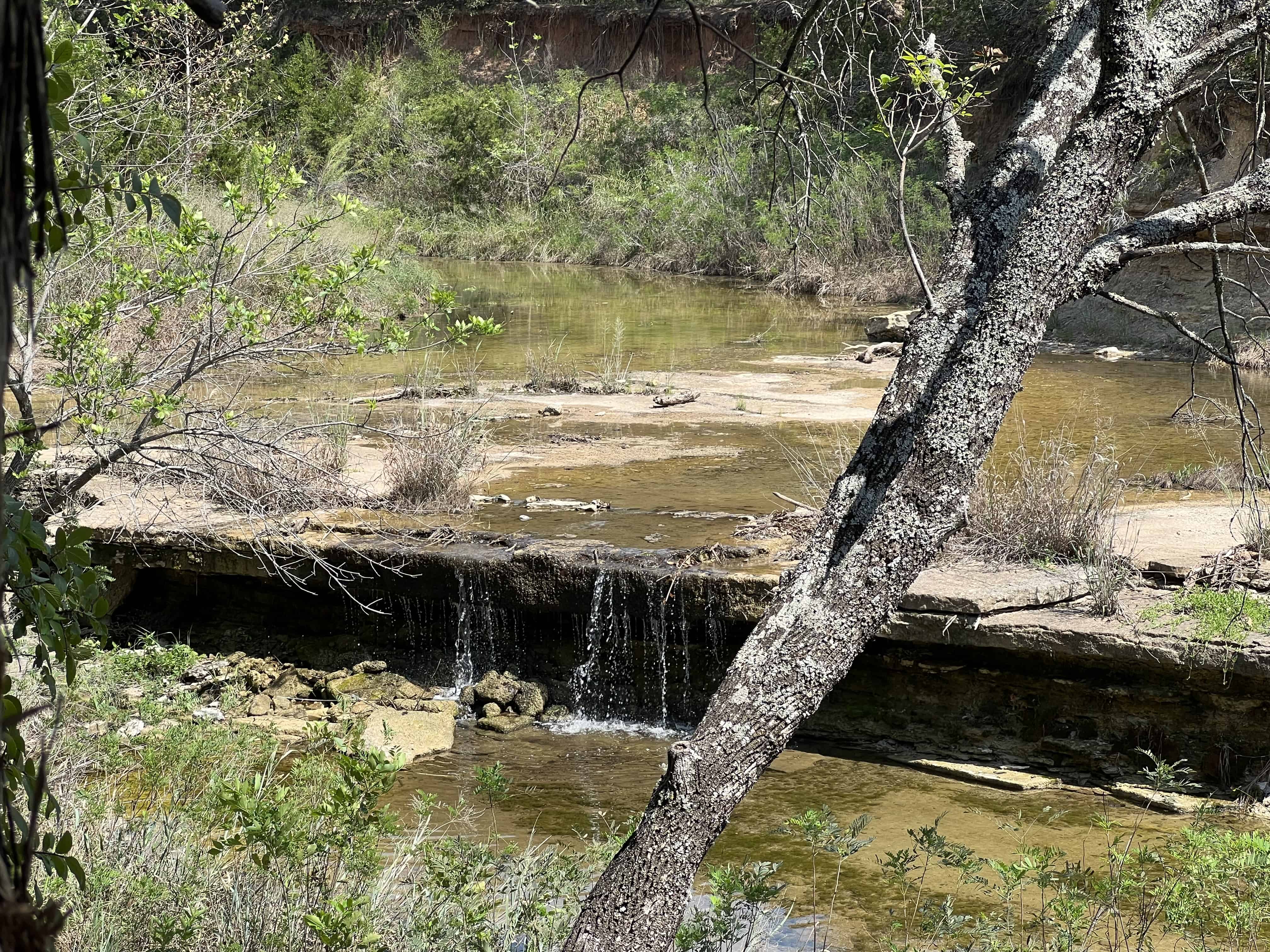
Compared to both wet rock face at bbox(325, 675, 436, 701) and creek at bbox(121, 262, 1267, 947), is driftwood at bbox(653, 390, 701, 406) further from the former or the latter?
wet rock face at bbox(325, 675, 436, 701)

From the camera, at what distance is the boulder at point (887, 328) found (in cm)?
1491

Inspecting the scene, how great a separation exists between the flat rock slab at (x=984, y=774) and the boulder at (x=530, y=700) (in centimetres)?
179

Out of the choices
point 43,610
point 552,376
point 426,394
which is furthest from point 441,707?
point 552,376

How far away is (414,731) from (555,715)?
0.80 m

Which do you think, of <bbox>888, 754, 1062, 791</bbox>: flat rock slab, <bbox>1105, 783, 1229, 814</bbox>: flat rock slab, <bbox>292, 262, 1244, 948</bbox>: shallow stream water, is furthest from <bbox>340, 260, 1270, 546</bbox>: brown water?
<bbox>1105, 783, 1229, 814</bbox>: flat rock slab

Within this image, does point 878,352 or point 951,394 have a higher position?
point 951,394

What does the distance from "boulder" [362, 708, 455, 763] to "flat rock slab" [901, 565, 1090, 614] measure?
223cm

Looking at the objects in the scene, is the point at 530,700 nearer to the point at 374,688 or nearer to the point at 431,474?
the point at 374,688

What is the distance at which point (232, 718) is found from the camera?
20.0ft

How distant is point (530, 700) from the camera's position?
6527 mm

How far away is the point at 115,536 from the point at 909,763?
14.2 feet

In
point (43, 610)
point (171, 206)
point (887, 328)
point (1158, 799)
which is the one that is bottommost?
point (1158, 799)

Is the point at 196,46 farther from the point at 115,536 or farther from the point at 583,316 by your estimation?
the point at 583,316

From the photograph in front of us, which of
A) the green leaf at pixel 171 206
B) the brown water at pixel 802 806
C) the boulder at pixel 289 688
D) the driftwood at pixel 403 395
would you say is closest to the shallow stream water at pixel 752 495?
the brown water at pixel 802 806
